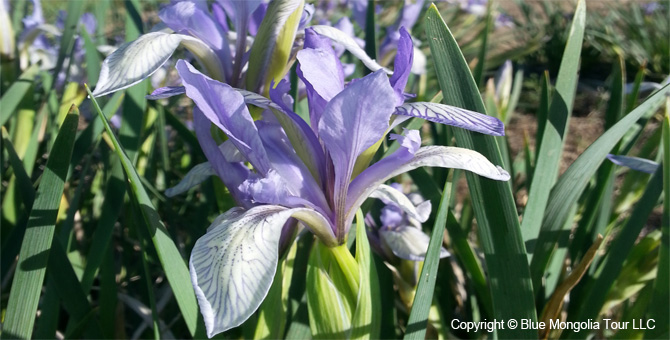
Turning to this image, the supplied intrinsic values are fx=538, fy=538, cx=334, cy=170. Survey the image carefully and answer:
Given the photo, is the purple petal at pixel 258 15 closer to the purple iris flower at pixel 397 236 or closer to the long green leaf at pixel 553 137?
the purple iris flower at pixel 397 236

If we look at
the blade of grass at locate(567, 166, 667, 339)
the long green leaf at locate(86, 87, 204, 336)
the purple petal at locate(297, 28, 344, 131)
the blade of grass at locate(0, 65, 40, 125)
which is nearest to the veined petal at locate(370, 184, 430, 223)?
the purple petal at locate(297, 28, 344, 131)

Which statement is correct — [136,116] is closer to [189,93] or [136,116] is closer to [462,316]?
[189,93]

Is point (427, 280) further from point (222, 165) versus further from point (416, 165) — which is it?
point (222, 165)

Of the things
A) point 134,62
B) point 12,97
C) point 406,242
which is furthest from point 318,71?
point 12,97

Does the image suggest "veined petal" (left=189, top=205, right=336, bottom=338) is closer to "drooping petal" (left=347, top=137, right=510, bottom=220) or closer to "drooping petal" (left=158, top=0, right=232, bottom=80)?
"drooping petal" (left=347, top=137, right=510, bottom=220)

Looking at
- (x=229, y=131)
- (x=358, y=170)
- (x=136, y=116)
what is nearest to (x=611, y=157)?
(x=358, y=170)
